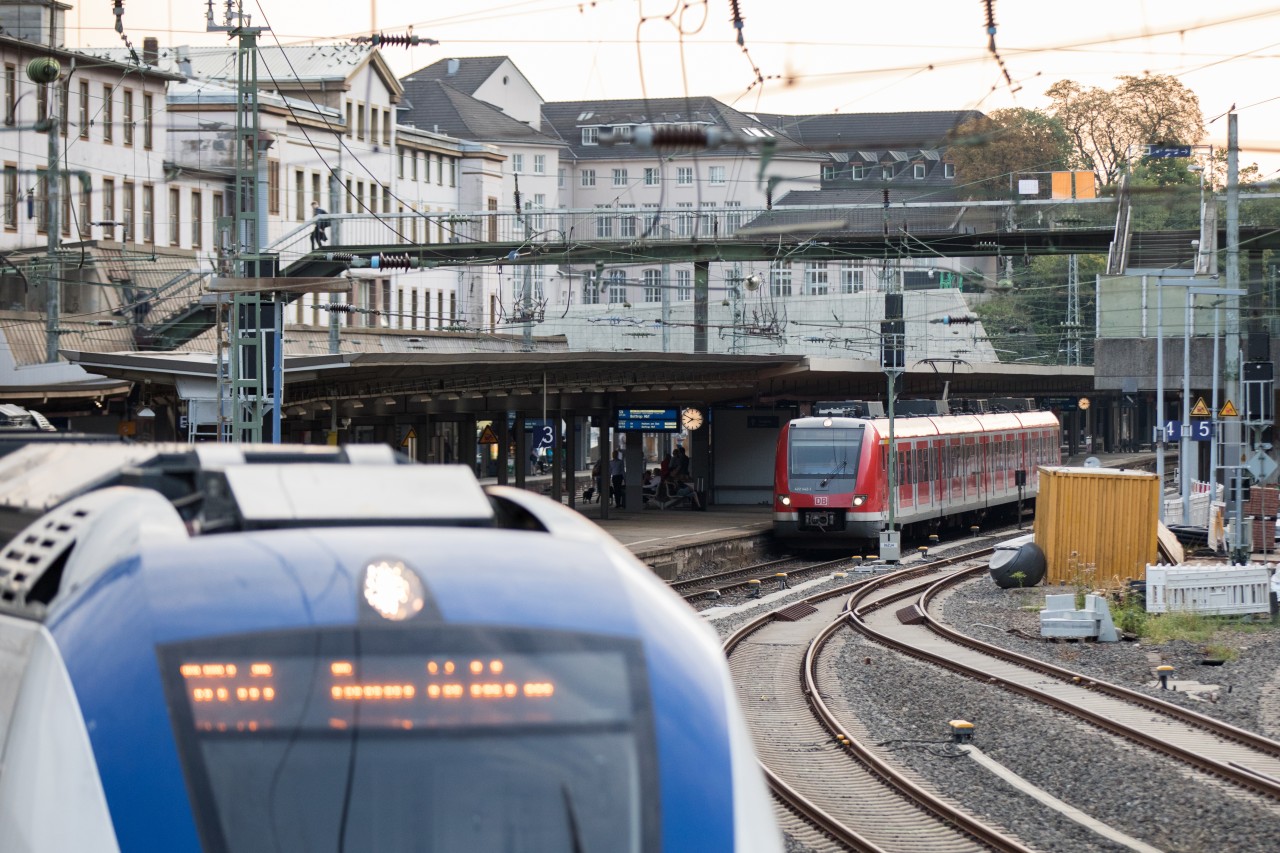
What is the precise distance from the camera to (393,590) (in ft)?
13.2

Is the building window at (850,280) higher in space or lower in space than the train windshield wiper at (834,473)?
higher

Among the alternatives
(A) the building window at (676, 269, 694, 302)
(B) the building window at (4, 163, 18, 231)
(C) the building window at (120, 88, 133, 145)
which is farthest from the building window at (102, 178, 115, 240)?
(A) the building window at (676, 269, 694, 302)

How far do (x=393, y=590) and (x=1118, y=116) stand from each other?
69.7 m

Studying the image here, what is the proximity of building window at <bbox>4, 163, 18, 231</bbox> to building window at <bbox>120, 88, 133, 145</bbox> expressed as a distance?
5.49 meters

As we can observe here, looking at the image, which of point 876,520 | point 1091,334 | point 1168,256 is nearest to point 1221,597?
point 876,520

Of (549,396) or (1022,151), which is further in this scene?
(1022,151)

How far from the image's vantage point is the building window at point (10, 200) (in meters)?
44.2

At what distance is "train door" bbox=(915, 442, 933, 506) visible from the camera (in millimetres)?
35094

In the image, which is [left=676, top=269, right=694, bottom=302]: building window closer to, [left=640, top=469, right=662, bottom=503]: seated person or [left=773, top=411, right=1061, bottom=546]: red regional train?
[left=640, top=469, right=662, bottom=503]: seated person

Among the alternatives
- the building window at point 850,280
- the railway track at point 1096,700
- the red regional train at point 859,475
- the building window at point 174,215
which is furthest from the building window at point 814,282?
the railway track at point 1096,700

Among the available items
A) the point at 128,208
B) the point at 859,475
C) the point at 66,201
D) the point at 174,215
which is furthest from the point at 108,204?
the point at 859,475

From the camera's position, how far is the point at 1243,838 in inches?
403

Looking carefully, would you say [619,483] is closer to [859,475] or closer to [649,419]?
[649,419]

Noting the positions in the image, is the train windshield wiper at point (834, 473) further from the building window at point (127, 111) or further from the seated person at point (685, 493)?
the building window at point (127, 111)
